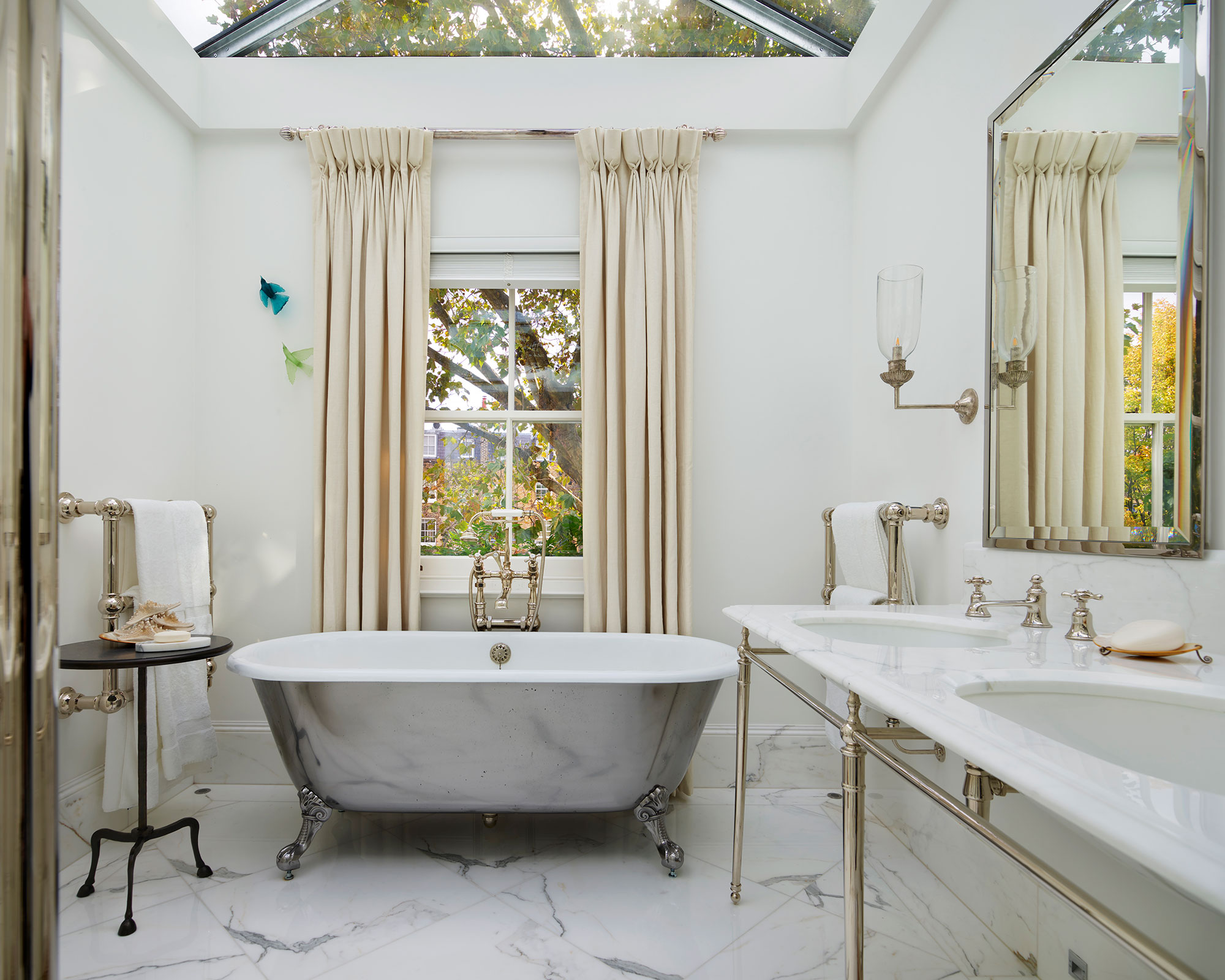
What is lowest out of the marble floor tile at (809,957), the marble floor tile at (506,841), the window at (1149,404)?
the marble floor tile at (506,841)

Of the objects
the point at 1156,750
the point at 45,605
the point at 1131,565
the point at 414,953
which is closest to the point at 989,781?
the point at 1156,750

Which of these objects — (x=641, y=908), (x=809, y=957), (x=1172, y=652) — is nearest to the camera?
(x=1172, y=652)

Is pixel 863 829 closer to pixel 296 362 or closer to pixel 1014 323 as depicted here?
pixel 1014 323

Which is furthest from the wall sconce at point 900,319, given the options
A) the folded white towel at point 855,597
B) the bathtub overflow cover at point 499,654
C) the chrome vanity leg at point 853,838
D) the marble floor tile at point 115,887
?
the marble floor tile at point 115,887

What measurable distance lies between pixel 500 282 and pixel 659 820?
80.8 inches

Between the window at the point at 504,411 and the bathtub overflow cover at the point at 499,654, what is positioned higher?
the window at the point at 504,411

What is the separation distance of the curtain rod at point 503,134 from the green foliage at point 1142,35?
4.97 feet

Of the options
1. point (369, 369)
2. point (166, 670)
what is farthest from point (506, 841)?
point (369, 369)

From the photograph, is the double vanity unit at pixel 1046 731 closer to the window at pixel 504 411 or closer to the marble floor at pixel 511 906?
the marble floor at pixel 511 906

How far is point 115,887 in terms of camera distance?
81.0 inches

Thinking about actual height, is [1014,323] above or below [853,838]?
above

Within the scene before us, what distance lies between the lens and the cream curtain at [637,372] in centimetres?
278

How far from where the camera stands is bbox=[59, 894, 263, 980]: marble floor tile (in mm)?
1664

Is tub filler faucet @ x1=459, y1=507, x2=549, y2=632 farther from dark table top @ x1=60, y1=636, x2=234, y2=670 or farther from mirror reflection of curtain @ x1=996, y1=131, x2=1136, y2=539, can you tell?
mirror reflection of curtain @ x1=996, y1=131, x2=1136, y2=539
